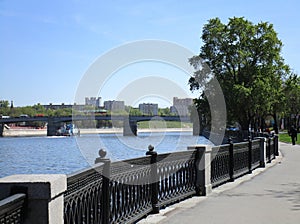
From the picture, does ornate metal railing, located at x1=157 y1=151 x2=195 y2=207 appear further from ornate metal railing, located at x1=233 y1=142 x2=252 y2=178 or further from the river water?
ornate metal railing, located at x1=233 y1=142 x2=252 y2=178

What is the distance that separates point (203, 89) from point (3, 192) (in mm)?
57762

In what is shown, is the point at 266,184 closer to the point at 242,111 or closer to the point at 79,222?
the point at 79,222

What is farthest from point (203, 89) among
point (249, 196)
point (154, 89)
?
point (249, 196)

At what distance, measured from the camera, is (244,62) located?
58.8 meters

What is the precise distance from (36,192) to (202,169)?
756cm

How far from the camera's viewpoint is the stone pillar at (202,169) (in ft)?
37.3

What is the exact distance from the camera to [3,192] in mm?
4195

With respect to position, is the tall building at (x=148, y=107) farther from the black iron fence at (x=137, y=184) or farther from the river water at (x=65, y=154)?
the black iron fence at (x=137, y=184)

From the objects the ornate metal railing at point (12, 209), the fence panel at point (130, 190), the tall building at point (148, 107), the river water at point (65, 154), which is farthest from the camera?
the tall building at point (148, 107)

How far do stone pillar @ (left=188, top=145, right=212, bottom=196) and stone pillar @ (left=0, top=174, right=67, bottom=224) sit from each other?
7.12m

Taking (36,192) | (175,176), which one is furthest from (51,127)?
(36,192)

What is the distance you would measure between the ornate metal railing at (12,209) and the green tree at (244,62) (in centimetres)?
5264

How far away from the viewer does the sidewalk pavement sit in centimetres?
850

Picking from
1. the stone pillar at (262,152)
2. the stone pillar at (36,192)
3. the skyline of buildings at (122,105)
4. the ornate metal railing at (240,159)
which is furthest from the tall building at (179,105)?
the stone pillar at (36,192)
